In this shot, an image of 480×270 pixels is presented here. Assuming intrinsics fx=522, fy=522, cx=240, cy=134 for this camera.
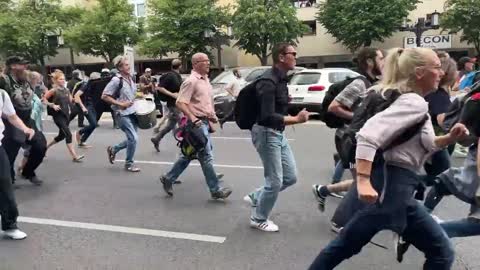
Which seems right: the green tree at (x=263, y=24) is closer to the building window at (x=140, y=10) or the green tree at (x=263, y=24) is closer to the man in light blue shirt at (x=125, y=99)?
the building window at (x=140, y=10)

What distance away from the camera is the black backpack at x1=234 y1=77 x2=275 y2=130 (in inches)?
177

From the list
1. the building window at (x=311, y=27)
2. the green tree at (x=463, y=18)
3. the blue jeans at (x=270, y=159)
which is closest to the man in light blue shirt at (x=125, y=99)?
the blue jeans at (x=270, y=159)

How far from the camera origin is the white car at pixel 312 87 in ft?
48.4

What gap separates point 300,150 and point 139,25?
29.0 metres

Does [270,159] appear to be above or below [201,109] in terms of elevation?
below

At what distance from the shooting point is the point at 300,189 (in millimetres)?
6402

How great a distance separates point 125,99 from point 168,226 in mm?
3162

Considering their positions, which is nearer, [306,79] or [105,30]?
[306,79]

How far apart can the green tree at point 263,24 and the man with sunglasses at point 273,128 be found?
25756 millimetres

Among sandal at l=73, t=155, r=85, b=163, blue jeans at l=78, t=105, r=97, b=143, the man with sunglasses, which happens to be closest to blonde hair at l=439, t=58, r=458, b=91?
the man with sunglasses

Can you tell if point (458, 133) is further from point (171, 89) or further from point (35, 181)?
point (171, 89)

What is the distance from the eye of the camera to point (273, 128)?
14.6 feet

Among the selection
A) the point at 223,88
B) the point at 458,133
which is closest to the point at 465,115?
the point at 458,133

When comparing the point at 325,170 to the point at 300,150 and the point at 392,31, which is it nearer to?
the point at 300,150
